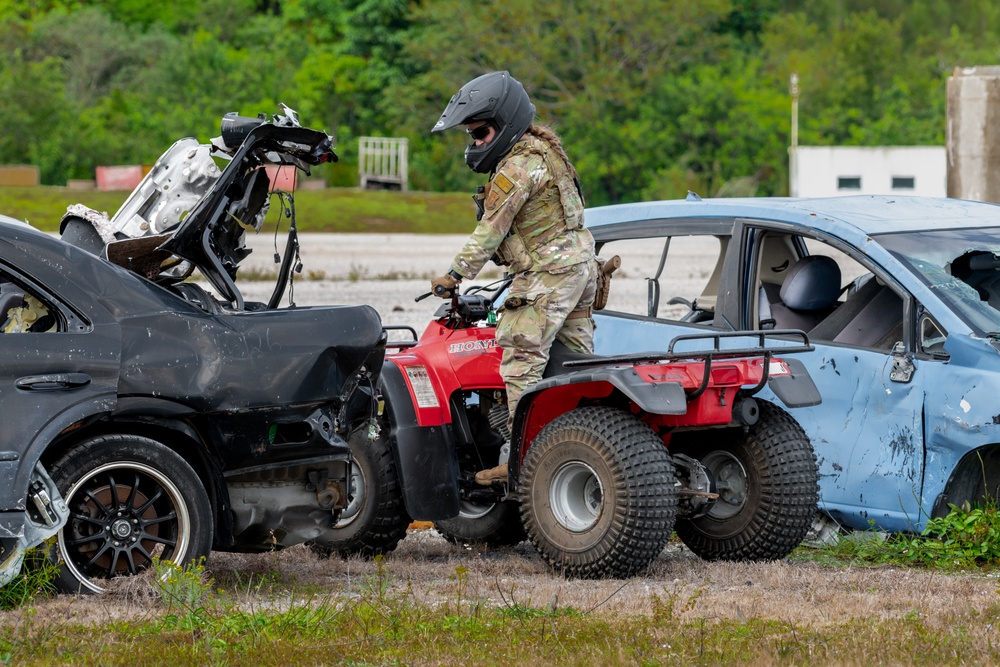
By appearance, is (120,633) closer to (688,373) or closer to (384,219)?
(688,373)

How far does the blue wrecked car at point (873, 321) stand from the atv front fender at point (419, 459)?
1.56 m

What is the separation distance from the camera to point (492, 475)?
6.99m

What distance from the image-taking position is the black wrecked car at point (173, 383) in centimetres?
561

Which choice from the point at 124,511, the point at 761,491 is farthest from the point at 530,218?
the point at 124,511

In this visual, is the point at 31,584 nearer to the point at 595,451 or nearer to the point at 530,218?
the point at 595,451

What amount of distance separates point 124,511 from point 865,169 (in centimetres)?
5011

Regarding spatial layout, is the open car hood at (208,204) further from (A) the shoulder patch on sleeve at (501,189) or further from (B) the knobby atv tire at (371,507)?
(B) the knobby atv tire at (371,507)

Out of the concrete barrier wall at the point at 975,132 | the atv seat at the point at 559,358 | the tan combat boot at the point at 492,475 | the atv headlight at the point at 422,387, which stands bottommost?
the tan combat boot at the point at 492,475

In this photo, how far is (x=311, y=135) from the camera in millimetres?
6445

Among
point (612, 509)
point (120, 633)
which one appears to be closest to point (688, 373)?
point (612, 509)

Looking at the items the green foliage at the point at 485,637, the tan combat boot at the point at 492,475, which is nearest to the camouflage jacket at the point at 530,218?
the tan combat boot at the point at 492,475

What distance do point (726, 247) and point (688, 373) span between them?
5.87 feet

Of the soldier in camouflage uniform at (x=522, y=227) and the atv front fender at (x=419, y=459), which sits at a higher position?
the soldier in camouflage uniform at (x=522, y=227)

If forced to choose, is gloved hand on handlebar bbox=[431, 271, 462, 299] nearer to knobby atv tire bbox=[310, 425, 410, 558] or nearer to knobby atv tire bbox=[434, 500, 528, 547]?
knobby atv tire bbox=[310, 425, 410, 558]
